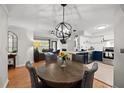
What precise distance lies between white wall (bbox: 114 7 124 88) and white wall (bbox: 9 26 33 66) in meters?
4.91

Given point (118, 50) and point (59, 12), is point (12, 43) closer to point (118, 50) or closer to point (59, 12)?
point (59, 12)

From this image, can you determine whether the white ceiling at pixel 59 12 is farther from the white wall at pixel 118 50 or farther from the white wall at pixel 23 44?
the white wall at pixel 23 44

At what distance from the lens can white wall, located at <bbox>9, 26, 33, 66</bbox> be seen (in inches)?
233

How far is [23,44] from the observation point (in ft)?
20.3

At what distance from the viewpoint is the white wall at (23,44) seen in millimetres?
5912

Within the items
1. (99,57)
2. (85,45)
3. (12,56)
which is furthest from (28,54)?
(99,57)

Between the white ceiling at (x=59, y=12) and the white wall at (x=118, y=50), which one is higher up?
the white ceiling at (x=59, y=12)

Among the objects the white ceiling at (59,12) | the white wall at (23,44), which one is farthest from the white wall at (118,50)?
the white wall at (23,44)

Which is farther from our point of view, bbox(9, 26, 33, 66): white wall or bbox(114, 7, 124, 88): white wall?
bbox(9, 26, 33, 66): white wall

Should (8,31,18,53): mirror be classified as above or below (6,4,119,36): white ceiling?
below

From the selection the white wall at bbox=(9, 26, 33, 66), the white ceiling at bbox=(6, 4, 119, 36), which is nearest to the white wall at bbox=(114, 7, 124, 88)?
the white ceiling at bbox=(6, 4, 119, 36)

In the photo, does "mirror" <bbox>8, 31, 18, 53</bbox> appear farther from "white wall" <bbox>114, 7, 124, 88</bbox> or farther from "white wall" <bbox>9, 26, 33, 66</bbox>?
"white wall" <bbox>114, 7, 124, 88</bbox>

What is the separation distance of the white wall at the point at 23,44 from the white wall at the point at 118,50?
4.91 m
